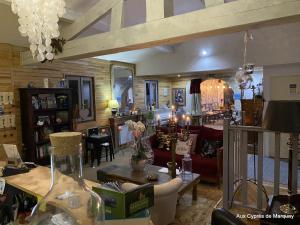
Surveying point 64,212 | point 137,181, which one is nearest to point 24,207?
point 64,212

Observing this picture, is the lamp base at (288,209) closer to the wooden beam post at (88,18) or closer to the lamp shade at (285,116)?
the lamp shade at (285,116)

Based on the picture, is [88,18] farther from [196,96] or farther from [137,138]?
[196,96]

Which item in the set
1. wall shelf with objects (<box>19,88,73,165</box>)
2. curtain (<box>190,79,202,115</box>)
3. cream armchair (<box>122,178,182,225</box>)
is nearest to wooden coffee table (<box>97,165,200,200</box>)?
cream armchair (<box>122,178,182,225</box>)

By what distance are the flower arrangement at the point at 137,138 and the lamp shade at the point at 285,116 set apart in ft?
6.68

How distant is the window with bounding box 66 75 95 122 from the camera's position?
19.2 ft

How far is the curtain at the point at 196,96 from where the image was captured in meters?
9.78

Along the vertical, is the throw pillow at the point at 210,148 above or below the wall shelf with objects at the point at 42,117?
below

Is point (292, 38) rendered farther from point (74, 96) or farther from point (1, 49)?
point (1, 49)

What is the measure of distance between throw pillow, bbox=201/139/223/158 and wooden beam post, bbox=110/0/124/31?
2.99 m

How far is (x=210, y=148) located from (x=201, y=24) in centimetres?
299

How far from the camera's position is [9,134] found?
4.57m

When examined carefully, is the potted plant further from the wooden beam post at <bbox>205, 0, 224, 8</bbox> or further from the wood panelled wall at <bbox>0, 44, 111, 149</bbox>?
the wood panelled wall at <bbox>0, 44, 111, 149</bbox>

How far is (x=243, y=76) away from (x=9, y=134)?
4582 millimetres

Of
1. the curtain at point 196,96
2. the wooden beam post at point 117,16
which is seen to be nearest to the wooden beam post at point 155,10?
the wooden beam post at point 117,16
